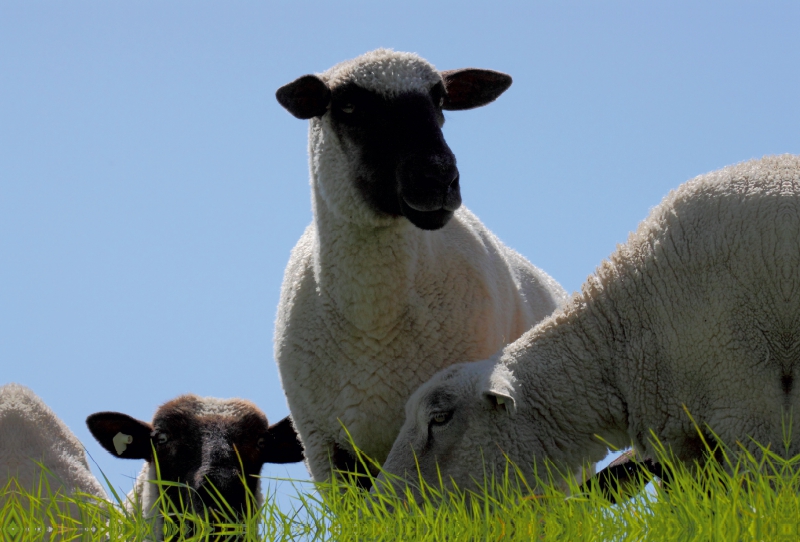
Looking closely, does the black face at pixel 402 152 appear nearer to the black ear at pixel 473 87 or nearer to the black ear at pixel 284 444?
the black ear at pixel 473 87

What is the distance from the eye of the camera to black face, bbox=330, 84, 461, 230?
518cm

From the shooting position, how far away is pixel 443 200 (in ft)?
16.9

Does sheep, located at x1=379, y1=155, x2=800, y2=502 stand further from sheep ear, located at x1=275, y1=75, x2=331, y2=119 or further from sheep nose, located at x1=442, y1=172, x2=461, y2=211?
sheep ear, located at x1=275, y1=75, x2=331, y2=119

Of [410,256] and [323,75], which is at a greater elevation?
[323,75]

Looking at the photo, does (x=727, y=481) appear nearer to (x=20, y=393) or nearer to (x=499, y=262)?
(x=499, y=262)

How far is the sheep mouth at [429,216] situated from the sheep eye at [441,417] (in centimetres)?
100

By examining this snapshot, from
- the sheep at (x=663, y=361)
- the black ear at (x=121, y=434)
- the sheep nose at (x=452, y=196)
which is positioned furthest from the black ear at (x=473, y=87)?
the black ear at (x=121, y=434)

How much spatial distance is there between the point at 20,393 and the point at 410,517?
3.56 m

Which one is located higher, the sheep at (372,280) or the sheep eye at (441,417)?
the sheep at (372,280)

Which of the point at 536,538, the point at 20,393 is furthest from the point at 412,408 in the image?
the point at 20,393

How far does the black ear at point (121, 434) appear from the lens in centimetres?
609

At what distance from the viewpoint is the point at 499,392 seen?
4617mm

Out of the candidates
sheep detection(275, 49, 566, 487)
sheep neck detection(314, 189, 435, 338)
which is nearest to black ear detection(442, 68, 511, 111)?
sheep detection(275, 49, 566, 487)

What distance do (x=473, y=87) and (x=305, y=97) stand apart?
119 centimetres
